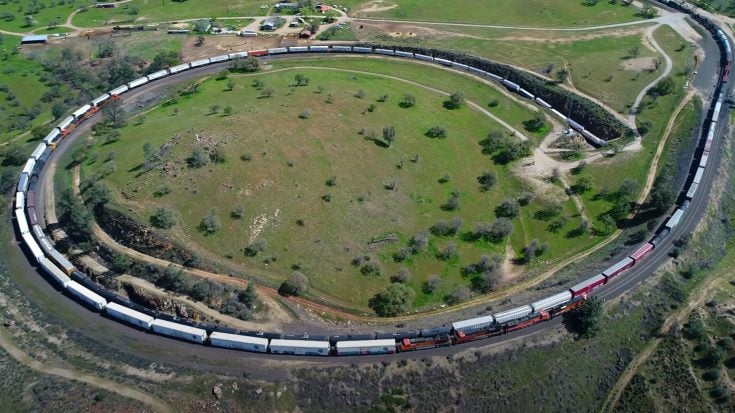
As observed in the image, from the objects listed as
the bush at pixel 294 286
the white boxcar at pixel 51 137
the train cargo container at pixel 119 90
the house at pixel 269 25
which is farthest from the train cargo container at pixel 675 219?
the train cargo container at pixel 119 90

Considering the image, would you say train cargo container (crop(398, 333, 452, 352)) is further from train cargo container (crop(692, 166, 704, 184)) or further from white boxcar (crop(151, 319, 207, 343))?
train cargo container (crop(692, 166, 704, 184))

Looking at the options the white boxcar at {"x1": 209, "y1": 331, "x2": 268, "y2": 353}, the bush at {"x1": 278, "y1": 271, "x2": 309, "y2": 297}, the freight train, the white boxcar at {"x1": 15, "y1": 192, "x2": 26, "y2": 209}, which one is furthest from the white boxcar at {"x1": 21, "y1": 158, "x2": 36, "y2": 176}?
the bush at {"x1": 278, "y1": 271, "x2": 309, "y2": 297}

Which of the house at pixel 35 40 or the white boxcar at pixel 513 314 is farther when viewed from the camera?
the house at pixel 35 40

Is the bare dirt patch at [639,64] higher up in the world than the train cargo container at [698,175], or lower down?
higher up

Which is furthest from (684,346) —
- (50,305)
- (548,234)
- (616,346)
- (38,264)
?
(38,264)

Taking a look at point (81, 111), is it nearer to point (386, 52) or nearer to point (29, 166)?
point (29, 166)

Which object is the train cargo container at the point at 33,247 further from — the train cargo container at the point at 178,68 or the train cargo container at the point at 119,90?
the train cargo container at the point at 178,68

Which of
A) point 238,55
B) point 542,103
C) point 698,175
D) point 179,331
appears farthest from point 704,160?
point 238,55
